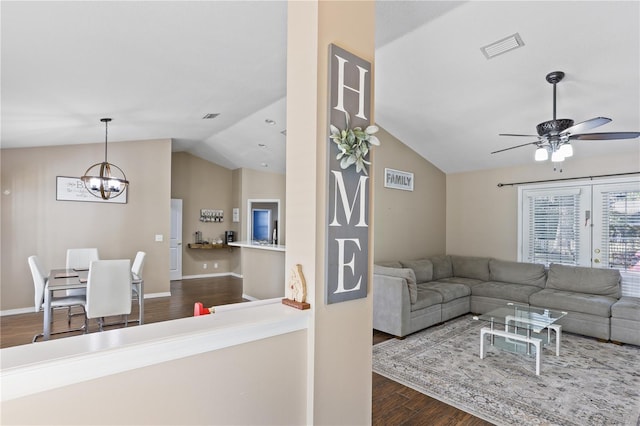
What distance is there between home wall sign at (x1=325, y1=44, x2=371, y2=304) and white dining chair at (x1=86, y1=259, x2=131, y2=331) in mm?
3054

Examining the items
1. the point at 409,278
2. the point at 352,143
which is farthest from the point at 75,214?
the point at 352,143

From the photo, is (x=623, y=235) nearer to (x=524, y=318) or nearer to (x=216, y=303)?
(x=524, y=318)

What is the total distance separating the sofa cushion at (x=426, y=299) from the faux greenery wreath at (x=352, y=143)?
9.83 feet

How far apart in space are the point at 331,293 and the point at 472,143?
4678 mm

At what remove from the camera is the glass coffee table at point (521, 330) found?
3.32m

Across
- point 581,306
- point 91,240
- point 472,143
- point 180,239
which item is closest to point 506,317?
point 581,306

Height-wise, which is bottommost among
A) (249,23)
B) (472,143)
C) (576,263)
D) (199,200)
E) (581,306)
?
(581,306)

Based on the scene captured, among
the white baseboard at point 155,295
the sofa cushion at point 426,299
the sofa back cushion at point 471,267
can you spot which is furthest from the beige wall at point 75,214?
the sofa back cushion at point 471,267

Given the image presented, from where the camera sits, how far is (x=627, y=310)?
3.93 meters

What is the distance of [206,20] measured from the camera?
251 centimetres

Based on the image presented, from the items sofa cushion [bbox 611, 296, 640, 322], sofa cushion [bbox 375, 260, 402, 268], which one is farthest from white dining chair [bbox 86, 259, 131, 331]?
sofa cushion [bbox 611, 296, 640, 322]

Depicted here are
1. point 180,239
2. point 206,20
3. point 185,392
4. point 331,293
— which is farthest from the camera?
point 180,239

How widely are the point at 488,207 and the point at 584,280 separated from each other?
1.90m

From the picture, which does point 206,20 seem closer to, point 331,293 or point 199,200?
point 331,293
